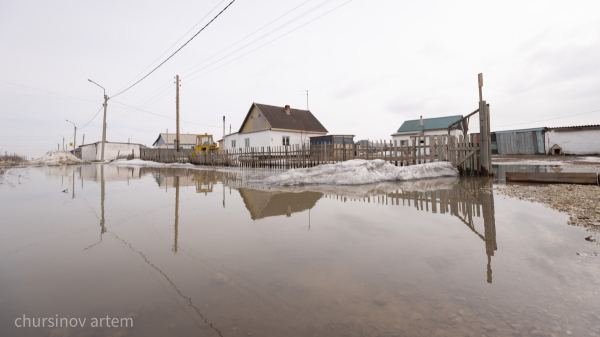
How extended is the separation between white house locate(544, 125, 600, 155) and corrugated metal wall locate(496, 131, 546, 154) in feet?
2.29

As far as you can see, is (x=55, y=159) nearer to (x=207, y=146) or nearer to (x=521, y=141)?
(x=207, y=146)

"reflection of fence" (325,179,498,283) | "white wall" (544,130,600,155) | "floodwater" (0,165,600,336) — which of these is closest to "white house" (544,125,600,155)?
"white wall" (544,130,600,155)

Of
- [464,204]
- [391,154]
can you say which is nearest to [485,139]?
[391,154]

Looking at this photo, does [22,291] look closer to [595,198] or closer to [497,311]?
[497,311]

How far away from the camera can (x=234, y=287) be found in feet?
7.66

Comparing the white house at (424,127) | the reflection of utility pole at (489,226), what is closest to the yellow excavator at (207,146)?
A: the white house at (424,127)

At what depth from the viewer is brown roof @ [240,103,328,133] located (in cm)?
3103

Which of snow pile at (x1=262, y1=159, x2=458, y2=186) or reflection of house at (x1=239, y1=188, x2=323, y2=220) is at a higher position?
snow pile at (x1=262, y1=159, x2=458, y2=186)

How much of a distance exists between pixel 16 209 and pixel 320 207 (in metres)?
6.46

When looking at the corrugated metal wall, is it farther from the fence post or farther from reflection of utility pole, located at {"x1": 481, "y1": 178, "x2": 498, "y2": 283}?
reflection of utility pole, located at {"x1": 481, "y1": 178, "x2": 498, "y2": 283}

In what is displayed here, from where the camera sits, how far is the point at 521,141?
32.5m

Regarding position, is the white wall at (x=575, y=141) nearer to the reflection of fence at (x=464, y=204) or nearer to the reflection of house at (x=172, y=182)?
the reflection of fence at (x=464, y=204)

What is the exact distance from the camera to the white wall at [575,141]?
94.1 ft

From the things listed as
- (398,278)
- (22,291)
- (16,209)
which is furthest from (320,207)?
(16,209)
